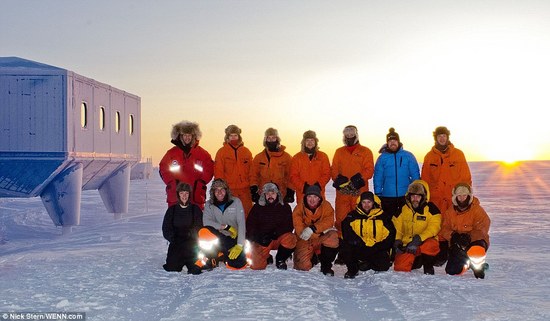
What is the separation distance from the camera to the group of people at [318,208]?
6.91 meters

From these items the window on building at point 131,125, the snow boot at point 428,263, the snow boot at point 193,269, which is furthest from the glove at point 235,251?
the window on building at point 131,125

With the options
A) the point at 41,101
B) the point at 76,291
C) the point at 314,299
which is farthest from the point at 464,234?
the point at 41,101

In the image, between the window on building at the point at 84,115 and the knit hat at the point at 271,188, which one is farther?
the window on building at the point at 84,115

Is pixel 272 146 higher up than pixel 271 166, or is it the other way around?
pixel 272 146

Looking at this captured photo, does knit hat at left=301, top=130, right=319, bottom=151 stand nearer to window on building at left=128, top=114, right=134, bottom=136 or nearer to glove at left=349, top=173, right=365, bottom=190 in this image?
glove at left=349, top=173, right=365, bottom=190

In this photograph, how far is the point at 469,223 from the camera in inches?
276

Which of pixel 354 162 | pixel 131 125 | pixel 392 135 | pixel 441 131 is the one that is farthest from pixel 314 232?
pixel 131 125

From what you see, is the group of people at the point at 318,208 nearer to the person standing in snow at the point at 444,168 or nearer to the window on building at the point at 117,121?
the person standing in snow at the point at 444,168

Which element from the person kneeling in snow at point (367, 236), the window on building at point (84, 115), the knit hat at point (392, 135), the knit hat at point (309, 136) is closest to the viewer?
the person kneeling in snow at point (367, 236)

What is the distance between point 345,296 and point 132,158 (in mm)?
13823

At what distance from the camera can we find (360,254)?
6926mm

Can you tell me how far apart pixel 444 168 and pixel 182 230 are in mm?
3549

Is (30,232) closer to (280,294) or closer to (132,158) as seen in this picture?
(132,158)

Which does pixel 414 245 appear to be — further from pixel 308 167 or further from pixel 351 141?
pixel 308 167
